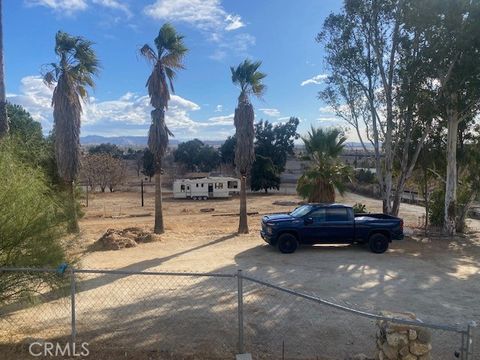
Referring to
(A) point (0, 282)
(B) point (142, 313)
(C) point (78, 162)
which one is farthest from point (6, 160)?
(C) point (78, 162)

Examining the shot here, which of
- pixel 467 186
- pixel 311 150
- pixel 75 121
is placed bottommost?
pixel 467 186

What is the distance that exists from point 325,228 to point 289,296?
5344 mm

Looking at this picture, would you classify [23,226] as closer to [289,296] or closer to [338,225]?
[289,296]

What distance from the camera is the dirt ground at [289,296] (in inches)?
257

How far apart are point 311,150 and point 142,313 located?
1504cm

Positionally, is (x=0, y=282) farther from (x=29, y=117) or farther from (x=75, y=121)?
(x=29, y=117)

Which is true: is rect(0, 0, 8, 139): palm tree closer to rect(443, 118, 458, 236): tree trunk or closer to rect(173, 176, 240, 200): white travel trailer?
rect(443, 118, 458, 236): tree trunk

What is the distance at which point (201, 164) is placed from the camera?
8431 centimetres

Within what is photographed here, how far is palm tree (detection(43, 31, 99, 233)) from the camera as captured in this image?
1983cm

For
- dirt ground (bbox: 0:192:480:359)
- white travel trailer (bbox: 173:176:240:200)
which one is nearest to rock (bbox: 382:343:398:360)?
dirt ground (bbox: 0:192:480:359)

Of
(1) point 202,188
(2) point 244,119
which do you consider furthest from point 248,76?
(1) point 202,188

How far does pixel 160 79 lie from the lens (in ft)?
67.8

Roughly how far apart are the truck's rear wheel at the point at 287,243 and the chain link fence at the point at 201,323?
4584mm

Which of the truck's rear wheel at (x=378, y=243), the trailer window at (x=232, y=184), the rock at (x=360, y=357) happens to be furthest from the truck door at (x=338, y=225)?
the trailer window at (x=232, y=184)
